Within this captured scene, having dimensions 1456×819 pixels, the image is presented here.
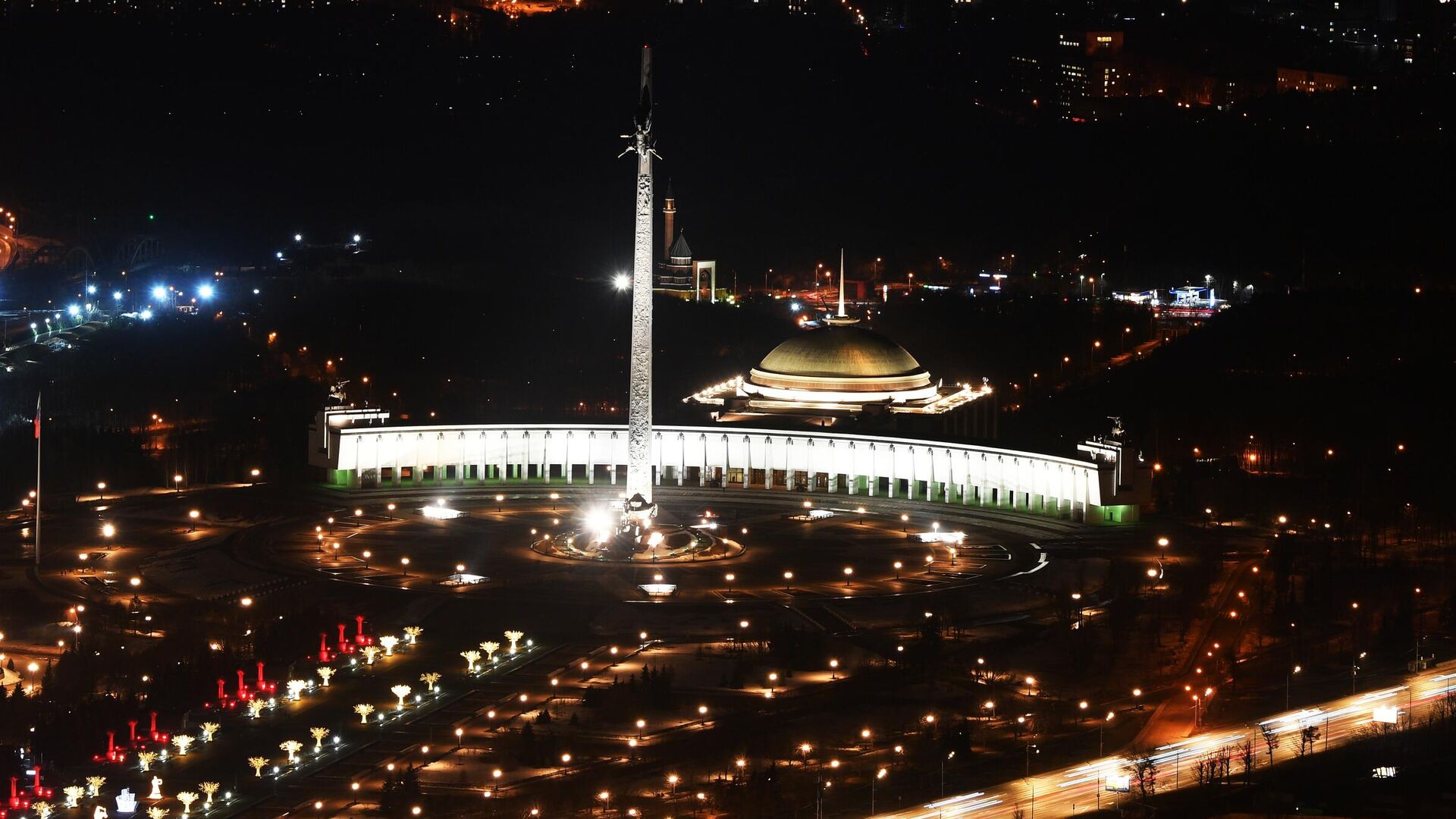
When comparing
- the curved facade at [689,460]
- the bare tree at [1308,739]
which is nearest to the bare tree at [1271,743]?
the bare tree at [1308,739]

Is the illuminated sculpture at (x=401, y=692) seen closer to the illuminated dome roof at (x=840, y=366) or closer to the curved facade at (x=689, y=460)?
the curved facade at (x=689, y=460)

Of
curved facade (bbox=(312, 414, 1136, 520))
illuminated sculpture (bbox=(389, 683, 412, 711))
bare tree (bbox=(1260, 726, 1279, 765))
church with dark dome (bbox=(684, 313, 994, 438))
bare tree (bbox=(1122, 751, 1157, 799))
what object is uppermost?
church with dark dome (bbox=(684, 313, 994, 438))

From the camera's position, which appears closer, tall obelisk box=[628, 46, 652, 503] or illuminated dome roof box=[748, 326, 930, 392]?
tall obelisk box=[628, 46, 652, 503]

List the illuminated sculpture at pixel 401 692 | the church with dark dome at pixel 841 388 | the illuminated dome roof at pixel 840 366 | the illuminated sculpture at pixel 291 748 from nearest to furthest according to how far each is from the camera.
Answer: the illuminated sculpture at pixel 291 748 → the illuminated sculpture at pixel 401 692 → the church with dark dome at pixel 841 388 → the illuminated dome roof at pixel 840 366

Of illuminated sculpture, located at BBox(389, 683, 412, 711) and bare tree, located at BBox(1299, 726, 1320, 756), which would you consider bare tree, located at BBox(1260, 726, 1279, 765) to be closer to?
bare tree, located at BBox(1299, 726, 1320, 756)

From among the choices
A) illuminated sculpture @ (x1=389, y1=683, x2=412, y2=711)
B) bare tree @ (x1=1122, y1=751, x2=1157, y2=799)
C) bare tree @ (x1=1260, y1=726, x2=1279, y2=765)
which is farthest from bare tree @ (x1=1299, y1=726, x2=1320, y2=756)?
illuminated sculpture @ (x1=389, y1=683, x2=412, y2=711)

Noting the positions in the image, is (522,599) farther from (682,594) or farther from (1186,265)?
(1186,265)

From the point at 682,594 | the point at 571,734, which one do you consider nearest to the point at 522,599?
the point at 682,594

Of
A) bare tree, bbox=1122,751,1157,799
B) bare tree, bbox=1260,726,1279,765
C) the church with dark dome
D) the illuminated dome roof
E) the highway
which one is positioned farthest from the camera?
the illuminated dome roof
